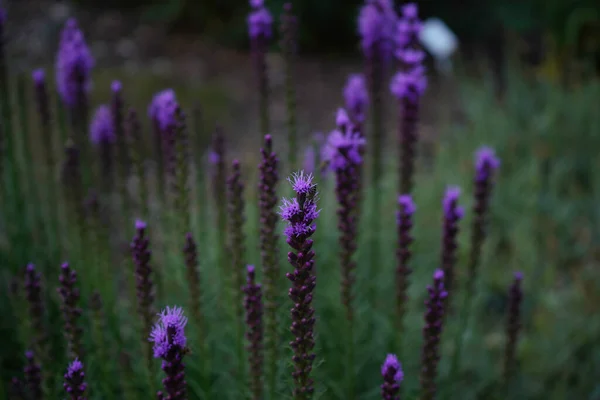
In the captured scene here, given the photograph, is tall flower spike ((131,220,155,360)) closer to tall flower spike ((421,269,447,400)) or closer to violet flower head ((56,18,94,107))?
tall flower spike ((421,269,447,400))

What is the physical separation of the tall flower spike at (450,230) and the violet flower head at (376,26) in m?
0.78

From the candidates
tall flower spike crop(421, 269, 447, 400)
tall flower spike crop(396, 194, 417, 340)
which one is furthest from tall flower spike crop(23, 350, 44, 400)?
tall flower spike crop(396, 194, 417, 340)

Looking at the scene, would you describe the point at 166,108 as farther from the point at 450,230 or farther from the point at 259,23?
the point at 450,230

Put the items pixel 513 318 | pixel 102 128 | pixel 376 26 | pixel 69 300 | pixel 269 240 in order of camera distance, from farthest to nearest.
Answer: pixel 102 128, pixel 376 26, pixel 513 318, pixel 269 240, pixel 69 300

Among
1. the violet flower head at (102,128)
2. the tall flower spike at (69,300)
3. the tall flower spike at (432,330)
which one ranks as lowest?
the tall flower spike at (432,330)

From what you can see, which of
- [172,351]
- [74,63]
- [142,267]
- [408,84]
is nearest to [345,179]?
[142,267]

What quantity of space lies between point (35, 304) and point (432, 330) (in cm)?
106

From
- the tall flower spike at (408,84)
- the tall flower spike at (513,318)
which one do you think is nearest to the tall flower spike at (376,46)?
the tall flower spike at (408,84)

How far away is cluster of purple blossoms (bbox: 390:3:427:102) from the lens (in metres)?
2.56

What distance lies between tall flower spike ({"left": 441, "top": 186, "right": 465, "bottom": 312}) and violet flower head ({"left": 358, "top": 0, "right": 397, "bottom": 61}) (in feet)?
2.55

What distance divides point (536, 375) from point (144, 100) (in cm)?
485

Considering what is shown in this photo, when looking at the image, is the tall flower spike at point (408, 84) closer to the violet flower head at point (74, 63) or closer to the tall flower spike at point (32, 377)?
the violet flower head at point (74, 63)

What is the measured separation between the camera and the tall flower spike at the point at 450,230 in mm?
2307

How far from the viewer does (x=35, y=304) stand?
1.84 m
